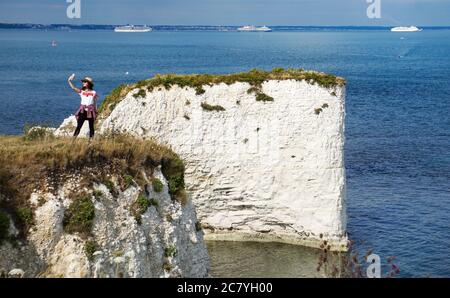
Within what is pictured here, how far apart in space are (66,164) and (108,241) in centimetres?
221

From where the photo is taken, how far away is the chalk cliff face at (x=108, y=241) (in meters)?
16.1

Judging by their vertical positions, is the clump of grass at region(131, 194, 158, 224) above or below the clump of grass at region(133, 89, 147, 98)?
below

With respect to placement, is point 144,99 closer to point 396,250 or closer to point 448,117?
point 396,250

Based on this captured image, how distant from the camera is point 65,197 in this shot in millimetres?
17062

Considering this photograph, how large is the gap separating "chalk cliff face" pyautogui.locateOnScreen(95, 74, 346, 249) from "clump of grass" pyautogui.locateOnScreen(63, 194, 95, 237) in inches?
650

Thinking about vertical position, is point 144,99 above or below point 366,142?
above

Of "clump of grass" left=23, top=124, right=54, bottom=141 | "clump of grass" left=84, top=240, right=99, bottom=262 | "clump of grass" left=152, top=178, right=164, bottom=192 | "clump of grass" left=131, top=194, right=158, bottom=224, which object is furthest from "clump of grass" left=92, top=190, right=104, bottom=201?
"clump of grass" left=23, top=124, right=54, bottom=141

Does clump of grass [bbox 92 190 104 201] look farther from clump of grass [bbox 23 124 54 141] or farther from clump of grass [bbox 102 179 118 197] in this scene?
clump of grass [bbox 23 124 54 141]

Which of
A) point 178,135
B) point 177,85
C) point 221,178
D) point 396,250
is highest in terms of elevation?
point 177,85

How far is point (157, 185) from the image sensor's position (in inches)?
763

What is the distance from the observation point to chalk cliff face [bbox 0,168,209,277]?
16.1 meters

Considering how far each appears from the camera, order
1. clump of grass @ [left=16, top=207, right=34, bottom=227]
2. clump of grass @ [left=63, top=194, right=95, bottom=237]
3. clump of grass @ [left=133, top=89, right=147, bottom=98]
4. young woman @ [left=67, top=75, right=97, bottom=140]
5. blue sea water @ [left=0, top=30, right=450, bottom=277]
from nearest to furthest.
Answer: clump of grass @ [left=16, top=207, right=34, bottom=227] → clump of grass @ [left=63, top=194, right=95, bottom=237] → young woman @ [left=67, top=75, right=97, bottom=140] → clump of grass @ [left=133, top=89, right=147, bottom=98] → blue sea water @ [left=0, top=30, right=450, bottom=277]

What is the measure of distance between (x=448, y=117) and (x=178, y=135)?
47438mm
